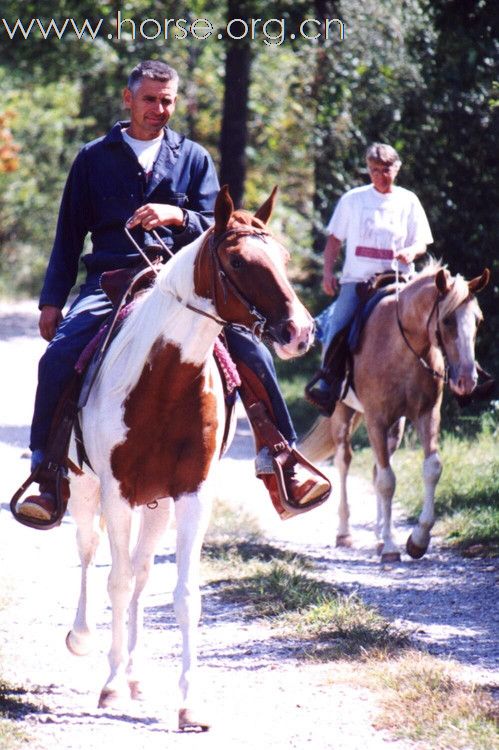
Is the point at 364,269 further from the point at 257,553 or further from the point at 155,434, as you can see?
the point at 155,434

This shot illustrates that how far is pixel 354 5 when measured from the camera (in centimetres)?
1816

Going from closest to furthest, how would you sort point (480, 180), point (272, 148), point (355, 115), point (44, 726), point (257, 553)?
1. point (44, 726)
2. point (257, 553)
3. point (480, 180)
4. point (355, 115)
5. point (272, 148)

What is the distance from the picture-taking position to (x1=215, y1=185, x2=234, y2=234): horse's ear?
5.84 metres

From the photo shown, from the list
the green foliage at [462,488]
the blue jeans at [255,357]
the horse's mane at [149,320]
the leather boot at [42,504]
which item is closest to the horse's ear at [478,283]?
the green foliage at [462,488]

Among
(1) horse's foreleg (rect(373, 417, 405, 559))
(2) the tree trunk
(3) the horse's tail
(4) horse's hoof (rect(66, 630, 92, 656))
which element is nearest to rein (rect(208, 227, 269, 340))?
(4) horse's hoof (rect(66, 630, 92, 656))

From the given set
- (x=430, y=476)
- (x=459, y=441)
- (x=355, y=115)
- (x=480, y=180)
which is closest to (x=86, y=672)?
(x=430, y=476)

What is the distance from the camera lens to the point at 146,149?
22.7 feet

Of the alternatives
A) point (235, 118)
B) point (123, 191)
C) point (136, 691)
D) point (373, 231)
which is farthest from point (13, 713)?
point (235, 118)

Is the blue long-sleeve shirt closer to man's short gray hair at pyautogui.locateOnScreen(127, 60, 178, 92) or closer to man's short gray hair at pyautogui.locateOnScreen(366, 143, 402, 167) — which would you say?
man's short gray hair at pyautogui.locateOnScreen(127, 60, 178, 92)

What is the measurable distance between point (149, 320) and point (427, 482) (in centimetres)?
471

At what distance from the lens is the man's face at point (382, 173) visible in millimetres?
11039

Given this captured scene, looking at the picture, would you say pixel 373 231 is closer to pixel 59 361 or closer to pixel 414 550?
pixel 414 550

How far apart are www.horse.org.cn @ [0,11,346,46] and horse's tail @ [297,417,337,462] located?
7.67 m

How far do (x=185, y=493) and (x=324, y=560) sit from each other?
4.33m
